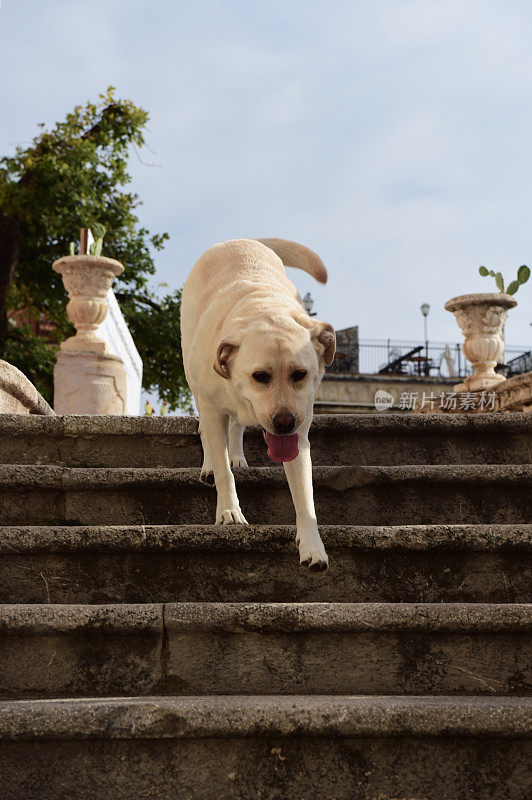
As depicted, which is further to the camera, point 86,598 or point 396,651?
point 86,598

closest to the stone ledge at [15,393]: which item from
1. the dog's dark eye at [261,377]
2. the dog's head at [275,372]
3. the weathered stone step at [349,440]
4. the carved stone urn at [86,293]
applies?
the weathered stone step at [349,440]

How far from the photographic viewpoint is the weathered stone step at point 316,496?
3.40 m

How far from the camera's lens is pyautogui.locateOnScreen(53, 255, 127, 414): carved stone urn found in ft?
29.8

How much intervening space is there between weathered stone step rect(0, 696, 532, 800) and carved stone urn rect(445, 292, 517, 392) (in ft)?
25.9

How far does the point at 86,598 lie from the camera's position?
113 inches

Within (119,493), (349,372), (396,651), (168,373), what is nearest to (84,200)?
(168,373)

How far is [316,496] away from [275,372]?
0.69 m

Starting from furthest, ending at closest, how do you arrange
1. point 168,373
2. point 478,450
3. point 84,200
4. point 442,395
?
1. point 168,373
2. point 84,200
3. point 442,395
4. point 478,450

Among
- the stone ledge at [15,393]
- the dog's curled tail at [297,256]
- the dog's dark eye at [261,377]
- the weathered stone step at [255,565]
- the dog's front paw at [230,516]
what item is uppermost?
the dog's curled tail at [297,256]

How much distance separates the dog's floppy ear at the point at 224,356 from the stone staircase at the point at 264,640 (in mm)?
538

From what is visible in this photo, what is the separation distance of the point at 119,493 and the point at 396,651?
4.56ft

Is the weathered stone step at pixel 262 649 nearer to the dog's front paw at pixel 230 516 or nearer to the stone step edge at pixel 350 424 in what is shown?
the dog's front paw at pixel 230 516

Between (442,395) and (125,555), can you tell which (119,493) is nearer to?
(125,555)
